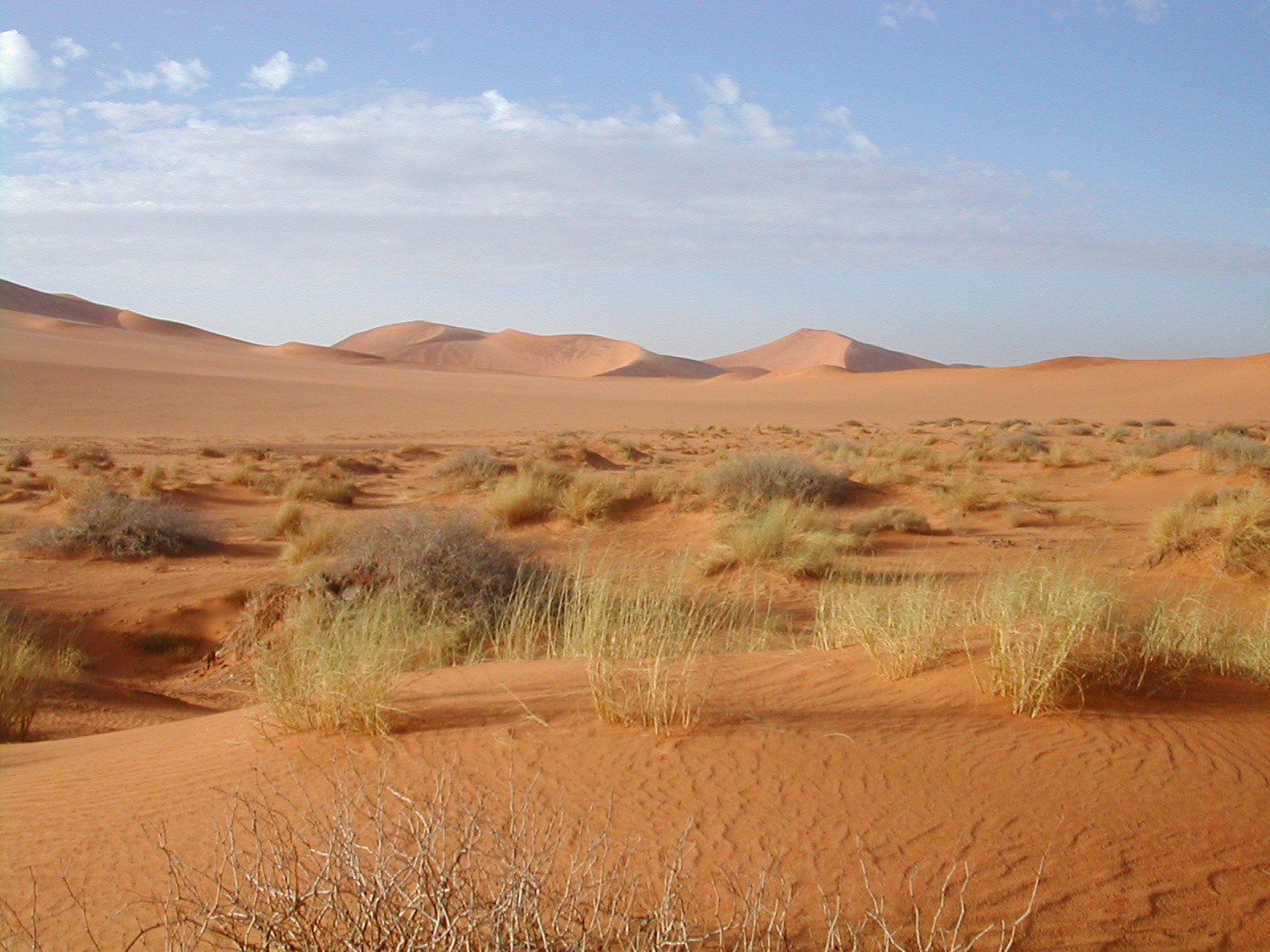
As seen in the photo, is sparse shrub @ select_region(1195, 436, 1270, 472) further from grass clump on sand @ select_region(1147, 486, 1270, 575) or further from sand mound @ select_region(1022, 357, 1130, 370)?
sand mound @ select_region(1022, 357, 1130, 370)

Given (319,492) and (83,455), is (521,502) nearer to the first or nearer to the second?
(319,492)

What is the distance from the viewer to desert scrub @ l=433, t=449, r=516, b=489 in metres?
21.3

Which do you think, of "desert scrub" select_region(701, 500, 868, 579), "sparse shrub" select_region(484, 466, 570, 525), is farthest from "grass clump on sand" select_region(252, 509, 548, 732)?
"sparse shrub" select_region(484, 466, 570, 525)

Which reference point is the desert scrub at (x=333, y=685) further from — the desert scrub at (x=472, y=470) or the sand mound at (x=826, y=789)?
Result: the desert scrub at (x=472, y=470)

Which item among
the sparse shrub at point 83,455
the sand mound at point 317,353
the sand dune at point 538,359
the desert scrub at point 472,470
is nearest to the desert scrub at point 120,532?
the desert scrub at point 472,470

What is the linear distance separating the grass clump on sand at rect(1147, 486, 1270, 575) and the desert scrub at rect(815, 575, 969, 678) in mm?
6469

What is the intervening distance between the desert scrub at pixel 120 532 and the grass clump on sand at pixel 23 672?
14.1ft

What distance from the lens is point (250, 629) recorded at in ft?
33.0

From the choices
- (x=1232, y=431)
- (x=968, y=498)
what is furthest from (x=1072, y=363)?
(x=968, y=498)

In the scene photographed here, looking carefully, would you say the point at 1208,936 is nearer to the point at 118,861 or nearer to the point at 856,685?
the point at 856,685

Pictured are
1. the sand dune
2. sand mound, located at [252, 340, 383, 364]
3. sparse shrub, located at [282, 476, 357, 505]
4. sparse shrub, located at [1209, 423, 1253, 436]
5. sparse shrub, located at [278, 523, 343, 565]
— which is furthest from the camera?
the sand dune

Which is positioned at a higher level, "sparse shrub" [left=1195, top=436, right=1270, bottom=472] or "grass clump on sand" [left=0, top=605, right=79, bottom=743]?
"sparse shrub" [left=1195, top=436, right=1270, bottom=472]

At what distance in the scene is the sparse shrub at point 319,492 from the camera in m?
19.5

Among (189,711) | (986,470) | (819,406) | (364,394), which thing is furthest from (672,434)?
(189,711)
